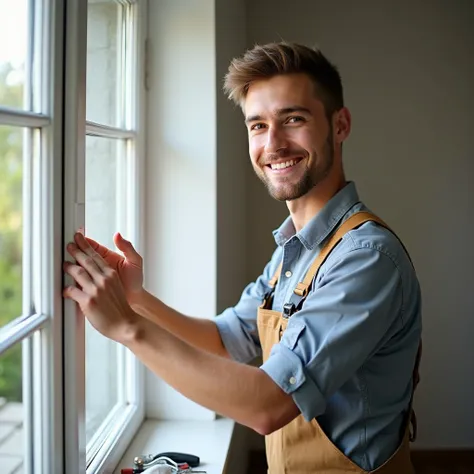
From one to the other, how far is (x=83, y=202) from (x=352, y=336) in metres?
0.56

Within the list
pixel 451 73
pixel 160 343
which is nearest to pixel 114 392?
pixel 160 343

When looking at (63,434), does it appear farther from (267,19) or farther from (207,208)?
(267,19)

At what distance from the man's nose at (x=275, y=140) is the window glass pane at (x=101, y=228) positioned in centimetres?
46

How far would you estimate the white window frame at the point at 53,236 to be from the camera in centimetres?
129

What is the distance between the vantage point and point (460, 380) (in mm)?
3277

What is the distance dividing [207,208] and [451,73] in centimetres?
156

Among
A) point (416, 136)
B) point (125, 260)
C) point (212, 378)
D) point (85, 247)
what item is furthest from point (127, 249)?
point (416, 136)

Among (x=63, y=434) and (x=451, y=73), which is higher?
(x=451, y=73)

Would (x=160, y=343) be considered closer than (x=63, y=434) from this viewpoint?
Yes

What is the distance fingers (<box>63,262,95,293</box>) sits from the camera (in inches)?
50.4

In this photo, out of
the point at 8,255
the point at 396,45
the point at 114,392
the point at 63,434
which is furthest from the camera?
the point at 396,45

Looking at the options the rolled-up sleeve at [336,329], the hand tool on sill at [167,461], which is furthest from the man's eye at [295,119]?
the hand tool on sill at [167,461]

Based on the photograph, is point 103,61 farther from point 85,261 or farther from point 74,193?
point 85,261

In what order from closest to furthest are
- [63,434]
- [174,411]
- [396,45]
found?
[63,434]
[174,411]
[396,45]
